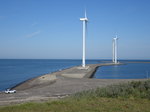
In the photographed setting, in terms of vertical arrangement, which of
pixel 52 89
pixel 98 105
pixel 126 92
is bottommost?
pixel 52 89

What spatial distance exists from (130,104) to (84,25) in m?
54.0

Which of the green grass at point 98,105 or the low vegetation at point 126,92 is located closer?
the green grass at point 98,105

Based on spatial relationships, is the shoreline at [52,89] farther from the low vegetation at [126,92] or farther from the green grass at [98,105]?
the green grass at [98,105]

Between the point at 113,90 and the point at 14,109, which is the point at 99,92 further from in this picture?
the point at 14,109

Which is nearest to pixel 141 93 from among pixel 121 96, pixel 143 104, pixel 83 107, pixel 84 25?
pixel 121 96

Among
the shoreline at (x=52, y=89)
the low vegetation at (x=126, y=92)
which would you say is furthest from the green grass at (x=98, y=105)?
the shoreline at (x=52, y=89)

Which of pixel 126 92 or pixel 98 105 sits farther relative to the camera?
pixel 126 92

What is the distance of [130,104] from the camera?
34.2 feet

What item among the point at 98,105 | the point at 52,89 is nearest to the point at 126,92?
the point at 98,105

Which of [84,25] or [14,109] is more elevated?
[84,25]

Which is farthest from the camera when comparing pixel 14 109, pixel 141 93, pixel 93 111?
pixel 141 93

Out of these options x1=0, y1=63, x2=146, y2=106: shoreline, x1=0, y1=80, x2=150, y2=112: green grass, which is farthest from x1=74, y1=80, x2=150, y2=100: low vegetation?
x1=0, y1=63, x2=146, y2=106: shoreline

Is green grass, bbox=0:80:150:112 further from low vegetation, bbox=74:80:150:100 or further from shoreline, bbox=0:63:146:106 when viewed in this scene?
shoreline, bbox=0:63:146:106

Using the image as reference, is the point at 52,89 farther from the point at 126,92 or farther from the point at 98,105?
the point at 98,105
